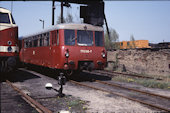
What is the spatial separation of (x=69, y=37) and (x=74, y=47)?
0.60 m

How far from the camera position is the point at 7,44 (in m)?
9.11

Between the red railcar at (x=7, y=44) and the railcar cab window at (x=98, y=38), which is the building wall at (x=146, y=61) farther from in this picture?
the red railcar at (x=7, y=44)

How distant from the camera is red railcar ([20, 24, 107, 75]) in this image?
1019 centimetres

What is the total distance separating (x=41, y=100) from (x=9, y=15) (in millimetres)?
5147

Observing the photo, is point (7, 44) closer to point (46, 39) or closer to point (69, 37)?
point (69, 37)

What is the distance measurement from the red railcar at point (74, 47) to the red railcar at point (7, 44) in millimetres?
2126

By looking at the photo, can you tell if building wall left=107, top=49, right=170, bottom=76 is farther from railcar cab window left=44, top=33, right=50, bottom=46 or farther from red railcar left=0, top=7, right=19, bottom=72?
red railcar left=0, top=7, right=19, bottom=72

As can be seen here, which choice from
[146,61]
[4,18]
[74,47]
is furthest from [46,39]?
[146,61]

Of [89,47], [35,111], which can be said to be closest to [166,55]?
[89,47]

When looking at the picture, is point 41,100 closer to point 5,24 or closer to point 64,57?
point 64,57

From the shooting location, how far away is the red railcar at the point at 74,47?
1019 centimetres

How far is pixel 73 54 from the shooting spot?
1029cm

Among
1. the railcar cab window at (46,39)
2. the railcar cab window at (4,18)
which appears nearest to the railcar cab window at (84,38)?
the railcar cab window at (46,39)

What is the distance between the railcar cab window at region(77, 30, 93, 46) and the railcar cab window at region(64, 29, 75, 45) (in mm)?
300
